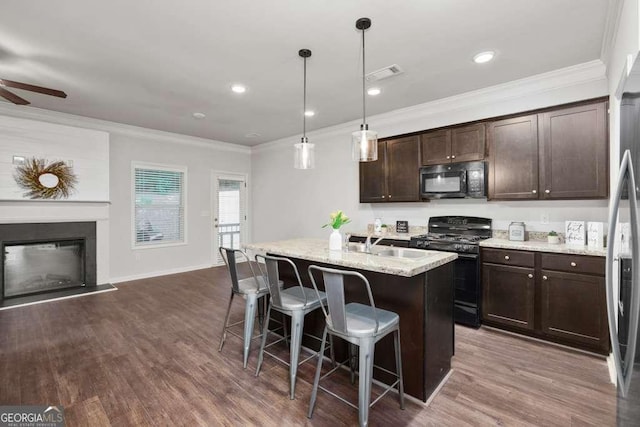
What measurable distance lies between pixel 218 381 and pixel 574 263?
3.20 m

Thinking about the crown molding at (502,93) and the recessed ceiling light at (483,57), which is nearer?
the recessed ceiling light at (483,57)

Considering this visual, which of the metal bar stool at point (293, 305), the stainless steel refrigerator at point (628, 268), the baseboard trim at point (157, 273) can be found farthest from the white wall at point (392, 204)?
the metal bar stool at point (293, 305)

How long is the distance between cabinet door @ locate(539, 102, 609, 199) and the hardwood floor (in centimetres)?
155

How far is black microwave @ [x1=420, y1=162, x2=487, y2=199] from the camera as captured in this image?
11.8 feet

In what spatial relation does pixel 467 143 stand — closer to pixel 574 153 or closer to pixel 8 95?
pixel 574 153

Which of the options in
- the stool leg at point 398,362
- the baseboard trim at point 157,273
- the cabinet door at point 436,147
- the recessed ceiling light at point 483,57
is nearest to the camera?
the stool leg at point 398,362

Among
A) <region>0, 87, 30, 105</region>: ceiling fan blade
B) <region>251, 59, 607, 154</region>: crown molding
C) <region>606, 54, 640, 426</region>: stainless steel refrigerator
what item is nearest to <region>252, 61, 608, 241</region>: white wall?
<region>251, 59, 607, 154</region>: crown molding

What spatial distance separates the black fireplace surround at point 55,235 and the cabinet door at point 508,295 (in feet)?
18.6

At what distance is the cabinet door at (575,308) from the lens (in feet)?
8.62

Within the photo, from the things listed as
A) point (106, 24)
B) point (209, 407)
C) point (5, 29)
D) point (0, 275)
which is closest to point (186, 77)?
point (106, 24)

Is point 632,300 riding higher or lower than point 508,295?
higher

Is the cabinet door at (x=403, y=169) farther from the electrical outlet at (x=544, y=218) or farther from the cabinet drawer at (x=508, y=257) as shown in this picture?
the electrical outlet at (x=544, y=218)

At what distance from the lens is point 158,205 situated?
5.75m

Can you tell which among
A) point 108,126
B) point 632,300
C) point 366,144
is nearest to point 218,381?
point 366,144
